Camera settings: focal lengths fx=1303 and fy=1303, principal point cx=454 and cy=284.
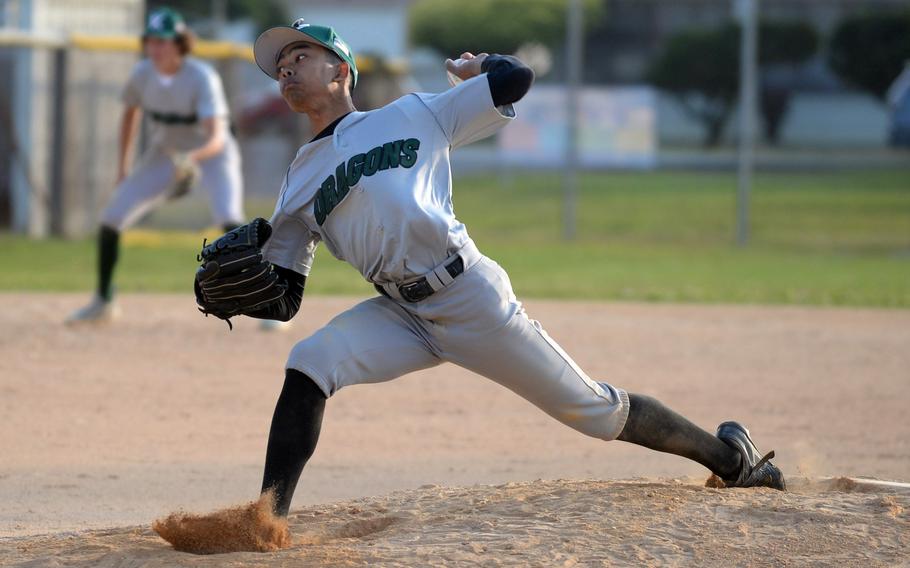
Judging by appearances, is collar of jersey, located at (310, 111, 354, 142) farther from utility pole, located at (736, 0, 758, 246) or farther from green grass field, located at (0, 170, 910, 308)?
utility pole, located at (736, 0, 758, 246)

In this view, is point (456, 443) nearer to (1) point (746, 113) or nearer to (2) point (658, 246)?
(1) point (746, 113)

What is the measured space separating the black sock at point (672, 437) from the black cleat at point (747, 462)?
3 centimetres

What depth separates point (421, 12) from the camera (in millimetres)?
42125

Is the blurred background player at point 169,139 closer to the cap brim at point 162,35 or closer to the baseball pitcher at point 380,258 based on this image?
the cap brim at point 162,35

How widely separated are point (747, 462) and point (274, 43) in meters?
2.12

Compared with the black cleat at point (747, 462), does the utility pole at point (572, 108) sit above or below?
above

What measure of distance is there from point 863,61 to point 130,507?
977 inches

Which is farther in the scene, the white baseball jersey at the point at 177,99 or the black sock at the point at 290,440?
the white baseball jersey at the point at 177,99

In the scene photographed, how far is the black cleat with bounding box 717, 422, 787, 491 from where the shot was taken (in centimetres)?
447

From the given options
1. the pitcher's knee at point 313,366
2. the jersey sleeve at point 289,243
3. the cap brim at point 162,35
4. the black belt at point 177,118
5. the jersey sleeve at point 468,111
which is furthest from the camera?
the black belt at point 177,118

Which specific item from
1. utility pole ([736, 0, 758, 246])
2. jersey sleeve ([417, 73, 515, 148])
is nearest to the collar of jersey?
jersey sleeve ([417, 73, 515, 148])

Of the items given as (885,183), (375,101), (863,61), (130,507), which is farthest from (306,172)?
(863,61)

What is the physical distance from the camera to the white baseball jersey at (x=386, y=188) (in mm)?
3848

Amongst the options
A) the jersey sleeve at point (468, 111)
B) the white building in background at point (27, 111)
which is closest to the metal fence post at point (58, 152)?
the white building in background at point (27, 111)
